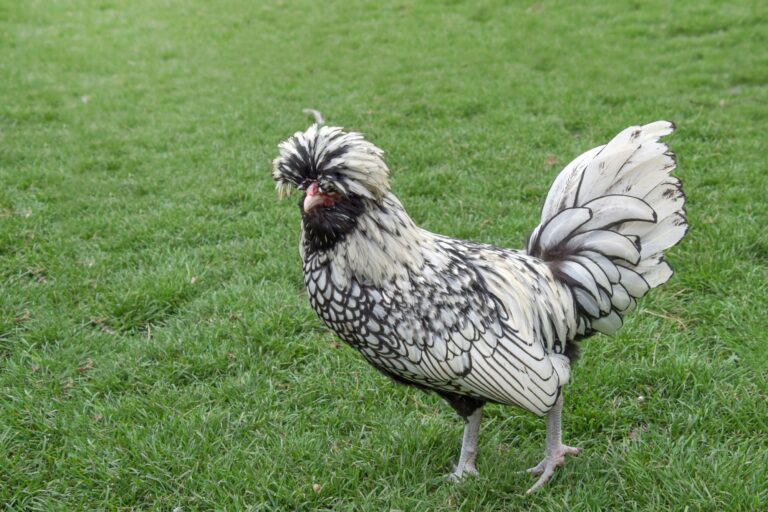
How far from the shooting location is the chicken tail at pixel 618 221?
258 cm

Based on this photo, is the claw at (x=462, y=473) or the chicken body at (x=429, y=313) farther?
the claw at (x=462, y=473)

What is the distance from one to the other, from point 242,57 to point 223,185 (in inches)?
203

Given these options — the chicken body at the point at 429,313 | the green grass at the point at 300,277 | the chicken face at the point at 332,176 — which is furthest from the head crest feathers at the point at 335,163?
the green grass at the point at 300,277

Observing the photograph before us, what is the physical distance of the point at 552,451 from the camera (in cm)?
297

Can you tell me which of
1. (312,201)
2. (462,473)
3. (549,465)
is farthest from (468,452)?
(312,201)

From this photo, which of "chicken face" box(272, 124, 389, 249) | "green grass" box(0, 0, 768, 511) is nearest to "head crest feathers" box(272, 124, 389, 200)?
"chicken face" box(272, 124, 389, 249)

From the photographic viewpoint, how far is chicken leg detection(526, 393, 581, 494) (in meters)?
2.93

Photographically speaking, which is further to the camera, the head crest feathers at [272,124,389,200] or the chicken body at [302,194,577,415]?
the chicken body at [302,194,577,415]

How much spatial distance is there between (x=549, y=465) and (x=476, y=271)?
1060mm

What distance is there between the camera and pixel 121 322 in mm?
4195

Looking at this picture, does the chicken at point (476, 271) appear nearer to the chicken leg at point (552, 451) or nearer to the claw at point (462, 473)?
the chicken leg at point (552, 451)

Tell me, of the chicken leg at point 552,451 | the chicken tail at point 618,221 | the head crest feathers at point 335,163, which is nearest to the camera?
the head crest feathers at point 335,163

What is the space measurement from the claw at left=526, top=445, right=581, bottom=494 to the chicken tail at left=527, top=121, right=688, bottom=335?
670 mm

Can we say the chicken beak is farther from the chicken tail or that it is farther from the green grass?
the green grass
